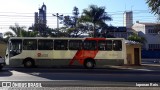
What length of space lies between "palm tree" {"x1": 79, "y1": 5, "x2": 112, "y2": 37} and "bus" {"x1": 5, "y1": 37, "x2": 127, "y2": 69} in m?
22.5

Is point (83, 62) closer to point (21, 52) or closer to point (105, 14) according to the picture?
point (21, 52)

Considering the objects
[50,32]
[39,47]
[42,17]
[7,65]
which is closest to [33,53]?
[39,47]

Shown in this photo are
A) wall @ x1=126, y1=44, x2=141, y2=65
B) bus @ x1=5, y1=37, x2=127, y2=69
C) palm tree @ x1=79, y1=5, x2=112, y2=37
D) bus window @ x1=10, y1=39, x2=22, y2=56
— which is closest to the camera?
bus window @ x1=10, y1=39, x2=22, y2=56

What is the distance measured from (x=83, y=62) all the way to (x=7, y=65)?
717 centimetres

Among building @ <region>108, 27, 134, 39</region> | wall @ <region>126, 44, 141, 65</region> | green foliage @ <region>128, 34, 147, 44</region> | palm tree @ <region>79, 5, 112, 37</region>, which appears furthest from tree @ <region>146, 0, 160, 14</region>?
building @ <region>108, 27, 134, 39</region>

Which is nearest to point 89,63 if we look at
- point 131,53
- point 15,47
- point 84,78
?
point 15,47

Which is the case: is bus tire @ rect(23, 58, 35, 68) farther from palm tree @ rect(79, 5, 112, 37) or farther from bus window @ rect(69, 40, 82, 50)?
palm tree @ rect(79, 5, 112, 37)

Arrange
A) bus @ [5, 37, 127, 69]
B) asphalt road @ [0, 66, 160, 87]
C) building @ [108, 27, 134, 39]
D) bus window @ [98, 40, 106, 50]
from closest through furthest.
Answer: asphalt road @ [0, 66, 160, 87] < bus @ [5, 37, 127, 69] < bus window @ [98, 40, 106, 50] < building @ [108, 27, 134, 39]

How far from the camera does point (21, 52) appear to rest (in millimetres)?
29781

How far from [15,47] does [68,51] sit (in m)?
4.89

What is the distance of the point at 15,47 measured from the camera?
97.9 ft

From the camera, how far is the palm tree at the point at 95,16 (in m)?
52.4

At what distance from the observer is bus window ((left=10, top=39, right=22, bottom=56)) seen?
29562mm

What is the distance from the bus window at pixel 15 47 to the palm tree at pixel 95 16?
79.3 feet
